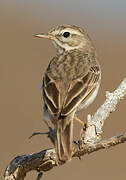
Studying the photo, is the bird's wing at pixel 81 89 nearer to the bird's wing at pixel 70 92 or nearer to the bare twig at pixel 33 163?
the bird's wing at pixel 70 92

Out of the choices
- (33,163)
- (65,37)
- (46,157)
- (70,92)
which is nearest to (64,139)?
(46,157)

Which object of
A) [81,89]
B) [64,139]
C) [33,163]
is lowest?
[33,163]

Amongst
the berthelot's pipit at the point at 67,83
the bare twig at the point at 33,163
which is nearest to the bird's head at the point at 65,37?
the berthelot's pipit at the point at 67,83

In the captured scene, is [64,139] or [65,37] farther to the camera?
[65,37]

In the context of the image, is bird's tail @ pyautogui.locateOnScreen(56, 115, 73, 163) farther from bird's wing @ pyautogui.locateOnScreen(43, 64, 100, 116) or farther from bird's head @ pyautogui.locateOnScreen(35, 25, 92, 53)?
bird's head @ pyautogui.locateOnScreen(35, 25, 92, 53)

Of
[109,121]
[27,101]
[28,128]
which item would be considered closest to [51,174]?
[28,128]

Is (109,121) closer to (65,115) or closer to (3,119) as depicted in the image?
(3,119)

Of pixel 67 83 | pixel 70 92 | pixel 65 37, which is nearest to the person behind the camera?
pixel 70 92

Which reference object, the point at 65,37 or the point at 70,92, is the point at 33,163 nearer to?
the point at 70,92
